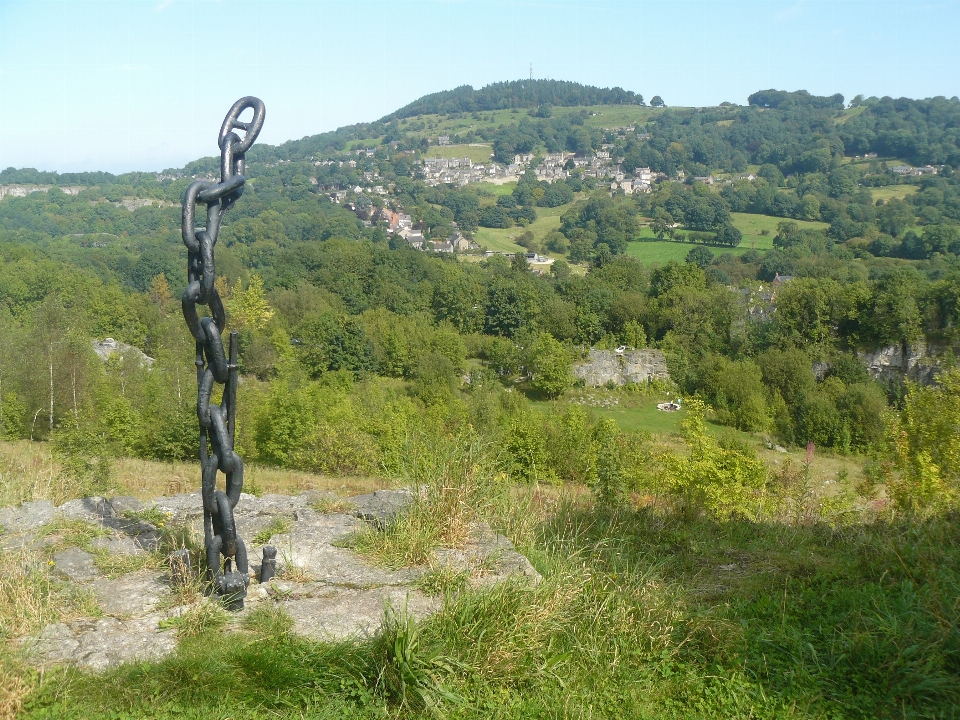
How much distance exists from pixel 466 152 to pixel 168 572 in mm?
147819

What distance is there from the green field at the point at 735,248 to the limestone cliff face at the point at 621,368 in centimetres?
3263

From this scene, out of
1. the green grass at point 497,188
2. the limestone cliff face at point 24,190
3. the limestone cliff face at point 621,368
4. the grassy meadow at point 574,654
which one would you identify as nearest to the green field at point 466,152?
the green grass at point 497,188

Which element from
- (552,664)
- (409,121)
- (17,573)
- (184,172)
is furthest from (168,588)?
(409,121)

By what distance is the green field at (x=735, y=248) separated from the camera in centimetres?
7712

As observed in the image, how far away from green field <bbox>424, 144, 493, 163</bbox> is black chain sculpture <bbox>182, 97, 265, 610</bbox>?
142m

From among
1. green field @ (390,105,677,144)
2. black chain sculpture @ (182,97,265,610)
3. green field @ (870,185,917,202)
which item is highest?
green field @ (390,105,677,144)

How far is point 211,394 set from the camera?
4.55 meters

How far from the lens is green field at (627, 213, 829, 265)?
7712 cm

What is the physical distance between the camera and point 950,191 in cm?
8438

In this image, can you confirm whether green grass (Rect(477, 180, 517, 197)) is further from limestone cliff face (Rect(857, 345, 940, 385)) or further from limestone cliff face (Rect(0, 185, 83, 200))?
limestone cliff face (Rect(857, 345, 940, 385))

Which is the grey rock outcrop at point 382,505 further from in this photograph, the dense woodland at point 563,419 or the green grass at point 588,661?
the green grass at point 588,661

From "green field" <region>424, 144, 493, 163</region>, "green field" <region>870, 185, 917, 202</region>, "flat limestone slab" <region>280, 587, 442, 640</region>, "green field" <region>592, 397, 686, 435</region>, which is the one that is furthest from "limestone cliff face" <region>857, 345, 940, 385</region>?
"green field" <region>424, 144, 493, 163</region>

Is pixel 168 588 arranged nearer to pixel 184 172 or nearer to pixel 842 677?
pixel 842 677

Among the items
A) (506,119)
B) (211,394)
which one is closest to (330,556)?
(211,394)
